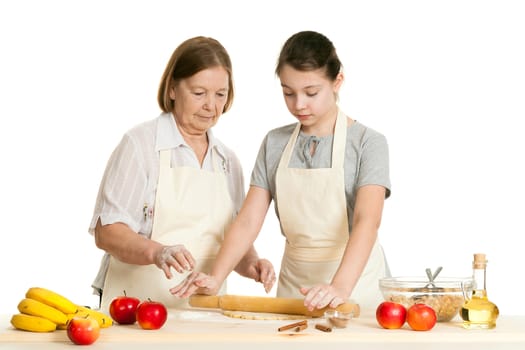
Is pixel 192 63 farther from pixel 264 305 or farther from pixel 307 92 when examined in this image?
pixel 264 305

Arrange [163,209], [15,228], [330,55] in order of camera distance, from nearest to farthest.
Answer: [330,55]
[163,209]
[15,228]

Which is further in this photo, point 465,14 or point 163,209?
point 465,14

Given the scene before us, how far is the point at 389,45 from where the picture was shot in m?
5.05

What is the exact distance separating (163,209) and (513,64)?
2768 mm

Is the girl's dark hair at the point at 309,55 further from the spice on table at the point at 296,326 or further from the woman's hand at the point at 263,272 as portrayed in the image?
the spice on table at the point at 296,326

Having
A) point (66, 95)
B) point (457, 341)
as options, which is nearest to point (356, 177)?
point (457, 341)

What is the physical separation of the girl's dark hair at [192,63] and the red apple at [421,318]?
127cm

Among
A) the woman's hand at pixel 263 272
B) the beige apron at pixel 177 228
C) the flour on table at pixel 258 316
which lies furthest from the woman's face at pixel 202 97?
the flour on table at pixel 258 316

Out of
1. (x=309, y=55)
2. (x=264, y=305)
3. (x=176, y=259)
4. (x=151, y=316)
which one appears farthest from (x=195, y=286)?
(x=309, y=55)

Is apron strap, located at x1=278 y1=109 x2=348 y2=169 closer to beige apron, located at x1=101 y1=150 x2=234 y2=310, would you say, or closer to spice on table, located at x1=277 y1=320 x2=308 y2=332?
beige apron, located at x1=101 y1=150 x2=234 y2=310

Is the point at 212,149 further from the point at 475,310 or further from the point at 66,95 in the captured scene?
the point at 66,95

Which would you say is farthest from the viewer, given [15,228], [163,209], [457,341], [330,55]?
[15,228]

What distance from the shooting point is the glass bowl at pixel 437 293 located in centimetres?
250

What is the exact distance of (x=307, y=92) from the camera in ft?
9.44
